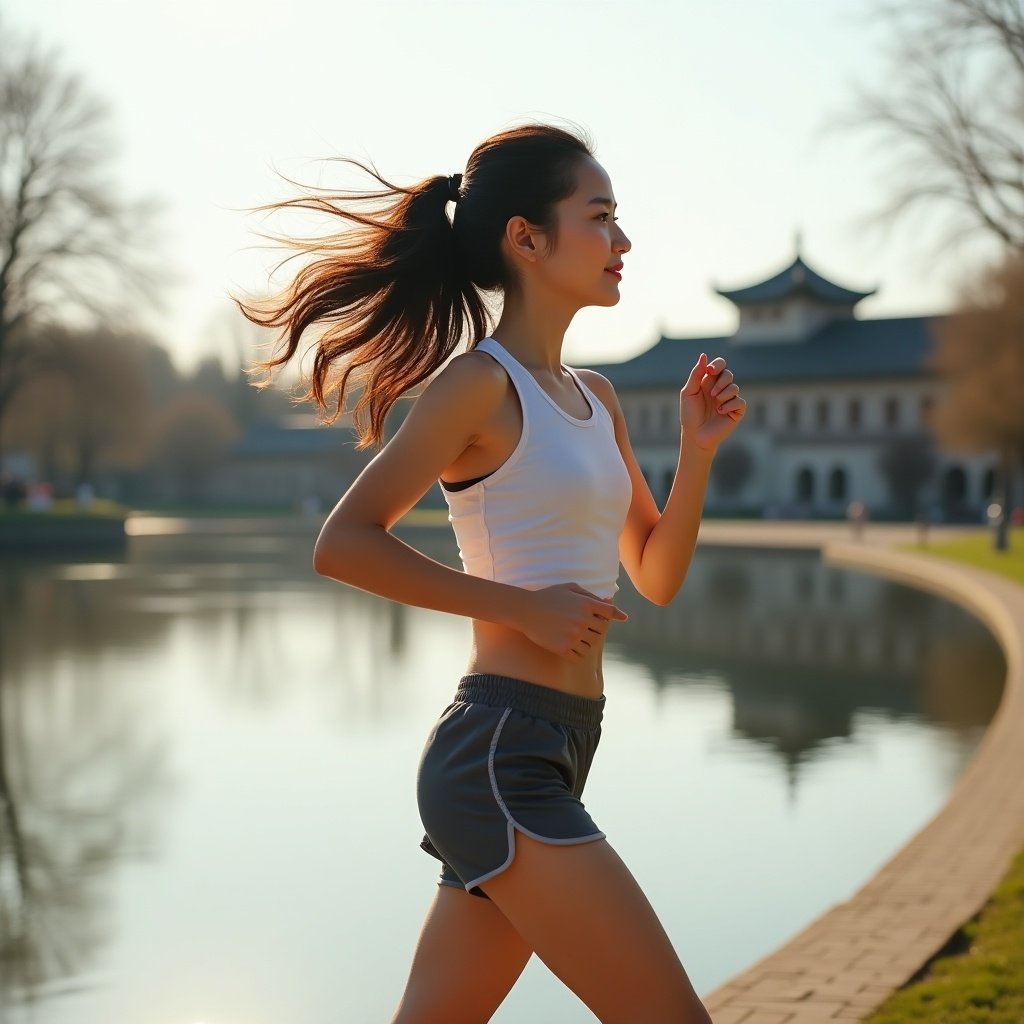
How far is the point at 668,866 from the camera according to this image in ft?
23.1

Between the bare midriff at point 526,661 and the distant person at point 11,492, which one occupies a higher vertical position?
the bare midriff at point 526,661

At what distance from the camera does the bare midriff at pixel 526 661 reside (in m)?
2.38

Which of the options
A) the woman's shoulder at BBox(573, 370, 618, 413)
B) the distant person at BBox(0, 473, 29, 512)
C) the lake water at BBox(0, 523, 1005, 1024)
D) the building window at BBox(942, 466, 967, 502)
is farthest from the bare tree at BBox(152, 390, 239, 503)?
the woman's shoulder at BBox(573, 370, 618, 413)

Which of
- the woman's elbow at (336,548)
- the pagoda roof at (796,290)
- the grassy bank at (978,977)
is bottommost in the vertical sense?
the grassy bank at (978,977)

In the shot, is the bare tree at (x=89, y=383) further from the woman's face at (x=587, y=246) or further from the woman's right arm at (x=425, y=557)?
the woman's right arm at (x=425, y=557)

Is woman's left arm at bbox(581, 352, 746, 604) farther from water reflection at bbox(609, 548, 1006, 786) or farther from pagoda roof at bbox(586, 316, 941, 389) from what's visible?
pagoda roof at bbox(586, 316, 941, 389)

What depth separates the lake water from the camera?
18.8 ft

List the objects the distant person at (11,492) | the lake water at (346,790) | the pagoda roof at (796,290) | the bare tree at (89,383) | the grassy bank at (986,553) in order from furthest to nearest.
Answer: the pagoda roof at (796,290) < the distant person at (11,492) < the bare tree at (89,383) < the grassy bank at (986,553) < the lake water at (346,790)

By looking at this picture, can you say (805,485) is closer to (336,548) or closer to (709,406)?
(709,406)

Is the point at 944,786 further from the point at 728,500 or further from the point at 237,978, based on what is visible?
the point at 728,500

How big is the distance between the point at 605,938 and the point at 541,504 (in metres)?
0.64

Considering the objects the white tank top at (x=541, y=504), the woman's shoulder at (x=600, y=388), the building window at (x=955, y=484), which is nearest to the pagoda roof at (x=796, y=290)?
the building window at (x=955, y=484)

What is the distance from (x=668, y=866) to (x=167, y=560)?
84.8 ft

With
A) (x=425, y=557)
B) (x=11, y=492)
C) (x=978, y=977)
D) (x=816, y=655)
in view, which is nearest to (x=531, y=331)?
(x=425, y=557)
